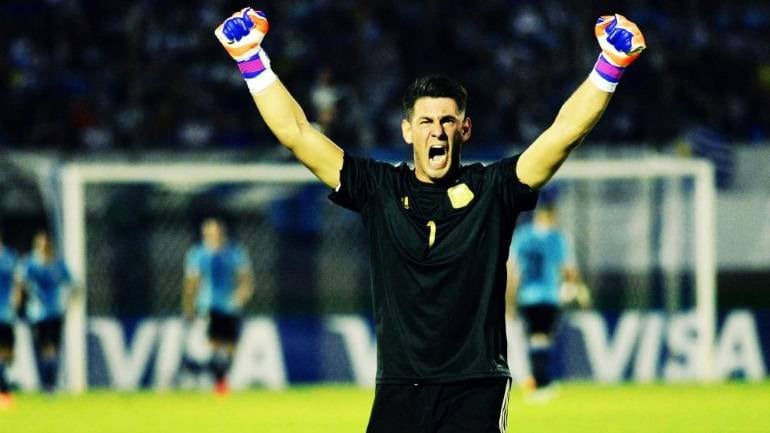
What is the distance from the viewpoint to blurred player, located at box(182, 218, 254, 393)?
60.4ft

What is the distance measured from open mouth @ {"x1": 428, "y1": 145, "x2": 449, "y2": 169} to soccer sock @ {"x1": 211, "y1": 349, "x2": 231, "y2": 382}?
13.4 m

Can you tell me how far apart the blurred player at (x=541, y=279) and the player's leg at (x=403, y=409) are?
11368 mm

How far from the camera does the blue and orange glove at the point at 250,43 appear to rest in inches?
223

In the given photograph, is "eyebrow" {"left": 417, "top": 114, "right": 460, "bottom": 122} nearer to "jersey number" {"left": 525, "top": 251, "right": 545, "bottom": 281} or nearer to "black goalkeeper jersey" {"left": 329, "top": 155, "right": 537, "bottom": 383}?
"black goalkeeper jersey" {"left": 329, "top": 155, "right": 537, "bottom": 383}

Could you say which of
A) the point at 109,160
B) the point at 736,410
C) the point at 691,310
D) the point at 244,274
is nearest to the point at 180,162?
the point at 109,160

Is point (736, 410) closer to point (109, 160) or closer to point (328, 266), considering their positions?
point (328, 266)

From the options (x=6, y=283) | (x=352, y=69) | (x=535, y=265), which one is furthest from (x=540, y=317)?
(x=352, y=69)

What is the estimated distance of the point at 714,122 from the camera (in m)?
22.8

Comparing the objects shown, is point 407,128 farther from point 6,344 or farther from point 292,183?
point 292,183

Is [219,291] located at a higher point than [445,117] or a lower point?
lower

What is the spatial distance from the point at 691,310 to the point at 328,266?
451 centimetres

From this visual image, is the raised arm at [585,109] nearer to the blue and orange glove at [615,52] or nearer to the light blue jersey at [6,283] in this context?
the blue and orange glove at [615,52]

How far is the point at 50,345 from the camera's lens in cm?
1838

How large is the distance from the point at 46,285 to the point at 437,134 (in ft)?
45.2
